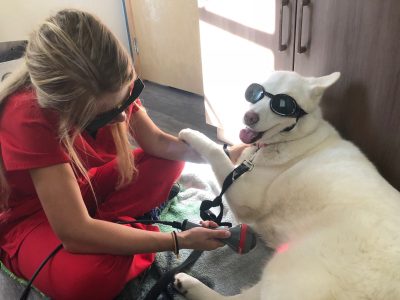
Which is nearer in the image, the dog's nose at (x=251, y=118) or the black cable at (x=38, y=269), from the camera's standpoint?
the black cable at (x=38, y=269)

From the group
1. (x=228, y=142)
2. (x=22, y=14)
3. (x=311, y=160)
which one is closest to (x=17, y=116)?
(x=311, y=160)

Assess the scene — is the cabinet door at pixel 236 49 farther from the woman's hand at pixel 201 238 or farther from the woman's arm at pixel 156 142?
the woman's hand at pixel 201 238

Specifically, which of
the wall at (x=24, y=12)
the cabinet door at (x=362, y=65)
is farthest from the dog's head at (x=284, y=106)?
the wall at (x=24, y=12)

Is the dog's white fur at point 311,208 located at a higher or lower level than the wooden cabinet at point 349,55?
lower

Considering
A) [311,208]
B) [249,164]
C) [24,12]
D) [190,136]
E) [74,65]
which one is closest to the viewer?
[74,65]

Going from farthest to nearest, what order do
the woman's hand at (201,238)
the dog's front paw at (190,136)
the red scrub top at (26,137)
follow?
the dog's front paw at (190,136) → the woman's hand at (201,238) → the red scrub top at (26,137)

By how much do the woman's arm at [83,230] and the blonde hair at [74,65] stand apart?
14 cm

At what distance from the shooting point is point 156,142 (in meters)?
1.61

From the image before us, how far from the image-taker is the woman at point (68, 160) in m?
1.02

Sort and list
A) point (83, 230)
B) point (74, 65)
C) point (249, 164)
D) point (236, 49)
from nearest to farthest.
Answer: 1. point (74, 65)
2. point (83, 230)
3. point (249, 164)
4. point (236, 49)

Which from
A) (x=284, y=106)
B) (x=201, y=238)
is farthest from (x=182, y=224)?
(x=284, y=106)

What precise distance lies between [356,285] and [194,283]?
64cm

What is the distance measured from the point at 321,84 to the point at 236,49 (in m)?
0.85

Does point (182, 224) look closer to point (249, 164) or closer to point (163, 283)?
point (163, 283)
